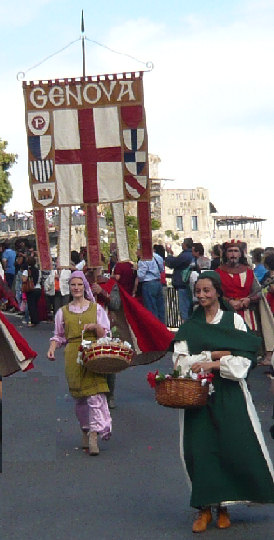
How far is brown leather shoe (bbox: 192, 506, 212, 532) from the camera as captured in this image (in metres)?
7.72

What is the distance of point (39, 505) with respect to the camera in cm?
861

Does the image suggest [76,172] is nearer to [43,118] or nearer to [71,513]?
[43,118]

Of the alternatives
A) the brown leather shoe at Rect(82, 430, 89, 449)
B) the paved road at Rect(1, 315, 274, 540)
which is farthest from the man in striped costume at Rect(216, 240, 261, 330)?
the brown leather shoe at Rect(82, 430, 89, 449)

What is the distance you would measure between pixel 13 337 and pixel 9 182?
54634mm

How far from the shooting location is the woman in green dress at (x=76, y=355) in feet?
36.1

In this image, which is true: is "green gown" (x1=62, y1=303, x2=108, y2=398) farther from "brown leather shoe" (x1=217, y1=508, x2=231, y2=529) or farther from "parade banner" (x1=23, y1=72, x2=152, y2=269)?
"parade banner" (x1=23, y1=72, x2=152, y2=269)

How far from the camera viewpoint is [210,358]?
7.91 meters

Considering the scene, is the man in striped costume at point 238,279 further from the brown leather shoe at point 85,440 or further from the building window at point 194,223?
the building window at point 194,223

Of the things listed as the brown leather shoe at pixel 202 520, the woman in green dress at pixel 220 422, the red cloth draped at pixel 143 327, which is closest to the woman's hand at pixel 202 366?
the woman in green dress at pixel 220 422

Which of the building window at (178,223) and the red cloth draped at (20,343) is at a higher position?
the red cloth draped at (20,343)

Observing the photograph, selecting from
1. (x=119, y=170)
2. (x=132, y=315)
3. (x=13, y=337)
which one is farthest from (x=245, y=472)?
(x=119, y=170)

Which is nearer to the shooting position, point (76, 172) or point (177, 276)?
point (76, 172)

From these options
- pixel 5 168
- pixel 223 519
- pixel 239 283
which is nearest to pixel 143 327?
pixel 239 283

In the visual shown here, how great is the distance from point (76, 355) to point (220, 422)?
3.38m
